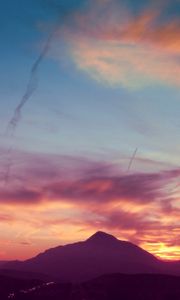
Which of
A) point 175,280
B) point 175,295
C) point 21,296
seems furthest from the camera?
point 175,280

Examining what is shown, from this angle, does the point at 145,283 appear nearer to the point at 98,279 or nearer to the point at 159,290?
the point at 159,290

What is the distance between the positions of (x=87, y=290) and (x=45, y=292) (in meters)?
20.0

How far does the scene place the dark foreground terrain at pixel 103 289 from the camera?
14912 centimetres

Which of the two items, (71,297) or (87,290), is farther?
(87,290)

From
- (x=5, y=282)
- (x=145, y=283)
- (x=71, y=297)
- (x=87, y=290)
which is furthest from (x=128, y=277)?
(x=5, y=282)

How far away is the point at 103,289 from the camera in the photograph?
166 m

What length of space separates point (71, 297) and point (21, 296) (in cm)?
1770

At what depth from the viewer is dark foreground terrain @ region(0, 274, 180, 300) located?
14912cm

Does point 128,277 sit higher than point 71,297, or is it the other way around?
point 128,277

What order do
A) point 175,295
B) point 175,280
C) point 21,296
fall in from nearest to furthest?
point 21,296 → point 175,295 → point 175,280

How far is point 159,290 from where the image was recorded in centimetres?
16700

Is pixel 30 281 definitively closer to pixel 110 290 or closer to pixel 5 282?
pixel 5 282

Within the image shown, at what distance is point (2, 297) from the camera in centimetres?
14712

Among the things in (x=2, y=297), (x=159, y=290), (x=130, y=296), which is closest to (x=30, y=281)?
(x=2, y=297)
